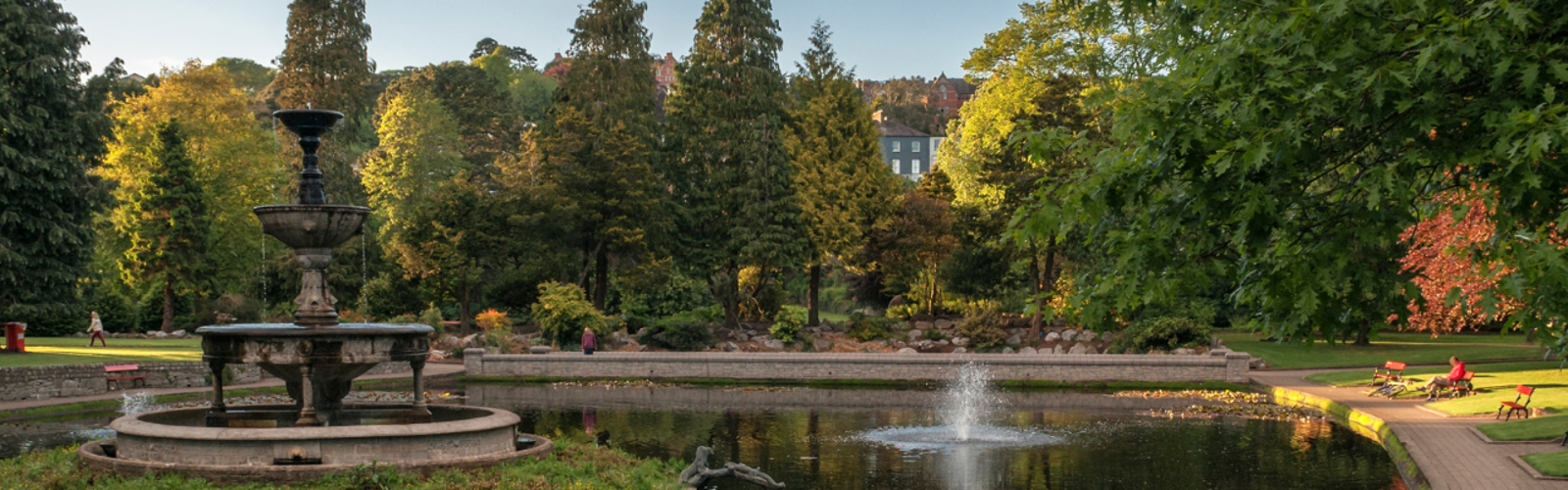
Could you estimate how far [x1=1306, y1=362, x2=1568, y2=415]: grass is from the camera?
21766mm

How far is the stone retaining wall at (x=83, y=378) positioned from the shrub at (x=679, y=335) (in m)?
12.3

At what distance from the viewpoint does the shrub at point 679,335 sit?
3734cm

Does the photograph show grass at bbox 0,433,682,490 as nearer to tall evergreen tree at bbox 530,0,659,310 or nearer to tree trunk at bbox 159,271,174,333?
tall evergreen tree at bbox 530,0,659,310

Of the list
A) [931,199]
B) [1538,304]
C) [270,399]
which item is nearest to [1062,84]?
[931,199]

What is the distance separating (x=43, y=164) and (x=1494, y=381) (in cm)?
3690

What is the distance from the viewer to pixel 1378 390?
83.9 ft

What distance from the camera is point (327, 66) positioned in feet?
163

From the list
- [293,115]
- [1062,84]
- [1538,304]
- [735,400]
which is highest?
[1062,84]

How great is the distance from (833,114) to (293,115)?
113 ft

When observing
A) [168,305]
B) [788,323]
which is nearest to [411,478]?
[788,323]

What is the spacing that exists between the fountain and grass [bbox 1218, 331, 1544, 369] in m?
24.3

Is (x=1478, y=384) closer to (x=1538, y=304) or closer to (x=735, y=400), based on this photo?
(x=735, y=400)

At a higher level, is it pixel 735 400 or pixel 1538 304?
pixel 1538 304

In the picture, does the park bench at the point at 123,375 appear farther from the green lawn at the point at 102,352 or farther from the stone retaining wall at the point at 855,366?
the stone retaining wall at the point at 855,366
